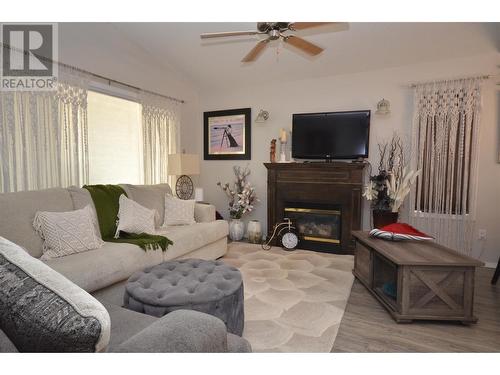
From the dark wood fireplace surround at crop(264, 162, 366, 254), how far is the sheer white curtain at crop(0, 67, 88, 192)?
2429mm

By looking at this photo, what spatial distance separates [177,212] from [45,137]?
1.53 meters

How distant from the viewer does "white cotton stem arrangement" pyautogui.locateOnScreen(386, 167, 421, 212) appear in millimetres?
3330

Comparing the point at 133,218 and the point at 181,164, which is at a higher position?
the point at 181,164

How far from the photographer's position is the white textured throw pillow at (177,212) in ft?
Answer: 11.1

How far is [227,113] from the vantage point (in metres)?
4.80

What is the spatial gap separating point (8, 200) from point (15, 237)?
0.30m

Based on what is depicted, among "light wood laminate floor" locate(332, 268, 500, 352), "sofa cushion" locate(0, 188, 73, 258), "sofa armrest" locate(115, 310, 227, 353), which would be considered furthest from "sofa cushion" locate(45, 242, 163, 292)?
"light wood laminate floor" locate(332, 268, 500, 352)

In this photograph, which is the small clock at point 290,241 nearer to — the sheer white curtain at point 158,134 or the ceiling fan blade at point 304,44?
the sheer white curtain at point 158,134

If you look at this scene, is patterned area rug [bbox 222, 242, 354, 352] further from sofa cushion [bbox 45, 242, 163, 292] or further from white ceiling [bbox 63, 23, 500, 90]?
white ceiling [bbox 63, 23, 500, 90]

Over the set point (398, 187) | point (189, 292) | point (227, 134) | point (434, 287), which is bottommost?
point (434, 287)

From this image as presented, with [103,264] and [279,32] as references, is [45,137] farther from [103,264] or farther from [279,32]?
[279,32]

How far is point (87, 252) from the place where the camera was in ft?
7.27

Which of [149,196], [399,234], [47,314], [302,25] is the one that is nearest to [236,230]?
[149,196]
